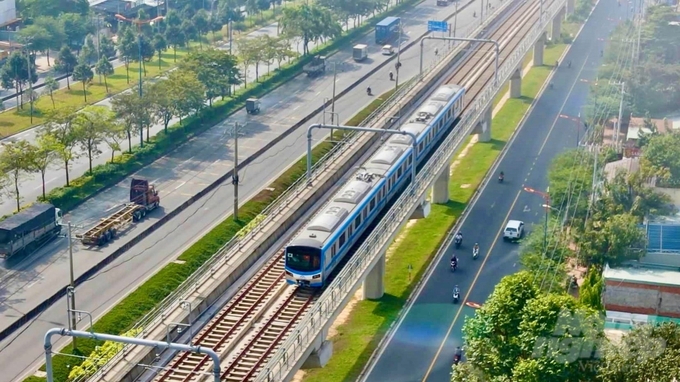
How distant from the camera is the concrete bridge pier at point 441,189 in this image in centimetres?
8206

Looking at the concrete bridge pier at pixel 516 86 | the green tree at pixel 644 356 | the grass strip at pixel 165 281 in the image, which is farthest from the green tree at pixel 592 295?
the concrete bridge pier at pixel 516 86

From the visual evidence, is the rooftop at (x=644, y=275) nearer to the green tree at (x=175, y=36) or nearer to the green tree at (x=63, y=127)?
the green tree at (x=63, y=127)

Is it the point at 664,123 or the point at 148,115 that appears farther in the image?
the point at 664,123

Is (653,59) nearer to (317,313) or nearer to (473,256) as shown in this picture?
(473,256)

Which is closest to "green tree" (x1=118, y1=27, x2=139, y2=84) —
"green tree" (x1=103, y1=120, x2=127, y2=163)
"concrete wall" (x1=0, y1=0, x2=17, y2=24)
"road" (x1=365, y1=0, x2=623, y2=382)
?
"concrete wall" (x1=0, y1=0, x2=17, y2=24)

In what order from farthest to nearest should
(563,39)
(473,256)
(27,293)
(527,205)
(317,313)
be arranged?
(563,39) → (527,205) → (473,256) → (27,293) → (317,313)

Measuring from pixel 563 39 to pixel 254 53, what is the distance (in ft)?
151

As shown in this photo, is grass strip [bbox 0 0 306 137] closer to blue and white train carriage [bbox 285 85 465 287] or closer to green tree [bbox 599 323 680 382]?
blue and white train carriage [bbox 285 85 465 287]

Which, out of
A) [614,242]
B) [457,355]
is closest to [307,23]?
[614,242]

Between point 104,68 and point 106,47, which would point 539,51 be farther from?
point 104,68

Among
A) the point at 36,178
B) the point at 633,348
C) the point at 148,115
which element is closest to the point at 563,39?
the point at 148,115

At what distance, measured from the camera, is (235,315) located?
51.7 m

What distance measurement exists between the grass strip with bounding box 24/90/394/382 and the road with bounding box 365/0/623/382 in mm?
13293

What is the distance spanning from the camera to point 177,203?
7919 cm
